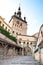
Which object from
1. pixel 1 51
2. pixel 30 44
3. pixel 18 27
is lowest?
pixel 30 44

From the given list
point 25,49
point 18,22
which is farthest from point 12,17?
point 25,49

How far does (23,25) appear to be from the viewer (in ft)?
194

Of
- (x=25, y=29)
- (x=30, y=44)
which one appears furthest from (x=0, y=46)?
(x=25, y=29)

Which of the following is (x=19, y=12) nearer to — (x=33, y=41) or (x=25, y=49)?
(x=33, y=41)

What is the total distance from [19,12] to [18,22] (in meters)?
9.23

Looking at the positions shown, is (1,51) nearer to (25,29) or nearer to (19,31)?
(19,31)

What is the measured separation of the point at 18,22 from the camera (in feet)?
191

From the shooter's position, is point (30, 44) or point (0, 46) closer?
point (0, 46)

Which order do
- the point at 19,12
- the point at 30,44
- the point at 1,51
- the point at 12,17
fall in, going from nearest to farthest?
the point at 1,51, the point at 30,44, the point at 12,17, the point at 19,12

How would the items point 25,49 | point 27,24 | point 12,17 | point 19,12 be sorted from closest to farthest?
point 25,49 < point 12,17 < point 27,24 < point 19,12

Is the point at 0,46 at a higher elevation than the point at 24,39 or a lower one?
higher

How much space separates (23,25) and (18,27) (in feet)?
11.0

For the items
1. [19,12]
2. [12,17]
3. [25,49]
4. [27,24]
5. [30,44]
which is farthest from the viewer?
[19,12]

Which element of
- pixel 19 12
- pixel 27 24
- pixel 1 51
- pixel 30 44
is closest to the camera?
pixel 1 51
